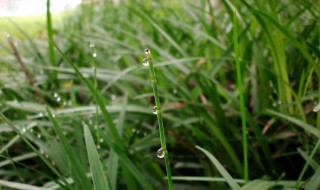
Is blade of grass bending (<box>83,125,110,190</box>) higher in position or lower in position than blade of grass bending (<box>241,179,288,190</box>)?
higher

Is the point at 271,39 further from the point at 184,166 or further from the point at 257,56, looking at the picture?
the point at 184,166

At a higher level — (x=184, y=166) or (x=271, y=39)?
(x=271, y=39)

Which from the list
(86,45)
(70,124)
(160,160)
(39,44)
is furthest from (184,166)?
(39,44)

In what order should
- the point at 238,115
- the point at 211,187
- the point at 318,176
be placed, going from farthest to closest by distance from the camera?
the point at 238,115 → the point at 211,187 → the point at 318,176

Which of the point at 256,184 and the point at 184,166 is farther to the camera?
the point at 184,166

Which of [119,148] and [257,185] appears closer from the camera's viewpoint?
[257,185]

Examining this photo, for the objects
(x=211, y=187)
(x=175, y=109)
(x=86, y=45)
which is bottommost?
(x=211, y=187)

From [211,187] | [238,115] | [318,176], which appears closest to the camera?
Answer: [318,176]

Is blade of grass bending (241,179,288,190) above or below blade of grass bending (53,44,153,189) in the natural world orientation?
below

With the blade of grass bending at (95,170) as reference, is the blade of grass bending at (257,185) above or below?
below

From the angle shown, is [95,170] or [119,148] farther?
[119,148]
